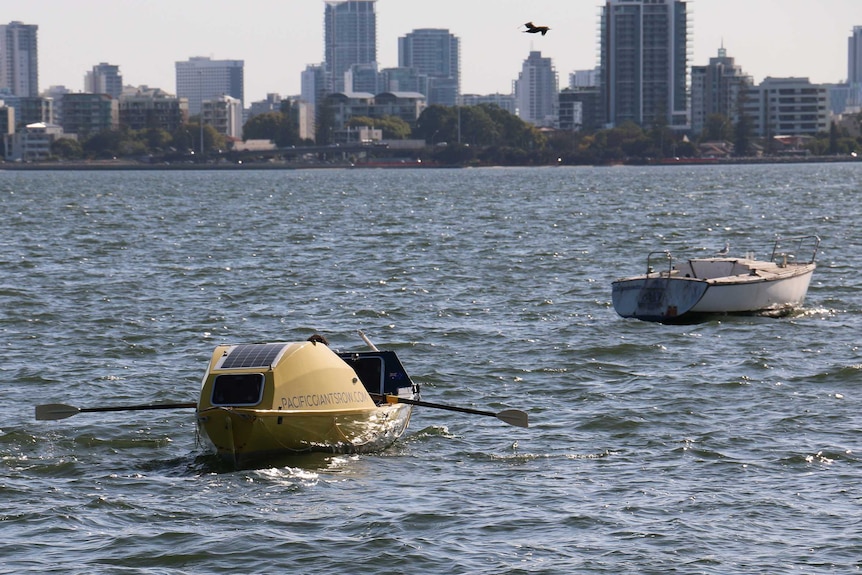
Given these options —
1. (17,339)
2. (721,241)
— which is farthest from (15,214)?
(17,339)

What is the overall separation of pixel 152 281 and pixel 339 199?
8887 centimetres

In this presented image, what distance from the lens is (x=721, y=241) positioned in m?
76.5

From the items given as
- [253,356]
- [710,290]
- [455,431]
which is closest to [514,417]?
[455,431]

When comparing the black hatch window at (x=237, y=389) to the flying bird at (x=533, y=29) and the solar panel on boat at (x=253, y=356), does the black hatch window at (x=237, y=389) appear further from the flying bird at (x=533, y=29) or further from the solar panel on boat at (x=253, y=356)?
the flying bird at (x=533, y=29)

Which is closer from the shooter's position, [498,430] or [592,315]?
[498,430]

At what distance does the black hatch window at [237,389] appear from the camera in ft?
78.2

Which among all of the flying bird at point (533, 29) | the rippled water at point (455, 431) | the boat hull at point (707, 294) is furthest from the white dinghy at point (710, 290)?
the flying bird at point (533, 29)

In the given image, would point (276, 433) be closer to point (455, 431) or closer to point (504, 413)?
point (504, 413)

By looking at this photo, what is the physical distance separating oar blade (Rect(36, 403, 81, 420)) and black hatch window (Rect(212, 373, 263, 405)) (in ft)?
11.2

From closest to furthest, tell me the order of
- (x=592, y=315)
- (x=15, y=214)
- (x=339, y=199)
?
(x=592, y=315), (x=15, y=214), (x=339, y=199)

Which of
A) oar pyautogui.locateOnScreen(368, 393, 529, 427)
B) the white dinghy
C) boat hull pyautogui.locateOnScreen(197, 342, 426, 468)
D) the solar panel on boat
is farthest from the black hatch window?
the white dinghy

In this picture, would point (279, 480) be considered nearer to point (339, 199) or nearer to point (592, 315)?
point (592, 315)

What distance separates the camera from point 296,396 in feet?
78.7

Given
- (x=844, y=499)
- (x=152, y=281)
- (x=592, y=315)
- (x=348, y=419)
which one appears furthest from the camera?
(x=152, y=281)
